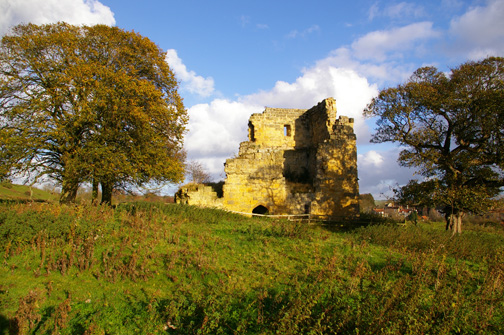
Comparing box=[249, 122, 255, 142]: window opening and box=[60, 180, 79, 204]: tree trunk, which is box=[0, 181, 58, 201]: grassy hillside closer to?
box=[60, 180, 79, 204]: tree trunk

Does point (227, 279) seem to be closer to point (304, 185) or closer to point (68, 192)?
point (68, 192)

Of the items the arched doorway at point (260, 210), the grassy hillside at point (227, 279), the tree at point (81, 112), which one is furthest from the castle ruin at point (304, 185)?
the grassy hillside at point (227, 279)

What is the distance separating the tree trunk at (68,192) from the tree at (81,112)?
5 cm

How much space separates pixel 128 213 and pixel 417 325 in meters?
9.74

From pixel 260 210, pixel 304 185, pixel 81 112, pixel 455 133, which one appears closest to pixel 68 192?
pixel 81 112

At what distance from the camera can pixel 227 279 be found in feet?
23.9

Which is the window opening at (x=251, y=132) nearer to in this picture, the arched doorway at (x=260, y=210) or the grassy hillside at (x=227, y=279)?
the arched doorway at (x=260, y=210)

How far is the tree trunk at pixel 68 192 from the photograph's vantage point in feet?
48.7

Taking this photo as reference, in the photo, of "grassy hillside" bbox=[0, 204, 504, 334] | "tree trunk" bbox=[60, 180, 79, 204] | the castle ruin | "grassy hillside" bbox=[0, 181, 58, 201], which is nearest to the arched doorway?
the castle ruin

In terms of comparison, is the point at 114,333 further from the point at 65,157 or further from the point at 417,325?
the point at 65,157

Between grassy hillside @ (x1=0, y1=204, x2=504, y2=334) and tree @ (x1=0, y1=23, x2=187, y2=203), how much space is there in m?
4.27

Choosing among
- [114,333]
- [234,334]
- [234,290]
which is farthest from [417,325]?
[114,333]

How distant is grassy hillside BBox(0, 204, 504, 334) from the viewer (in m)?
5.28

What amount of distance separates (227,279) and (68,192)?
12.0 meters
